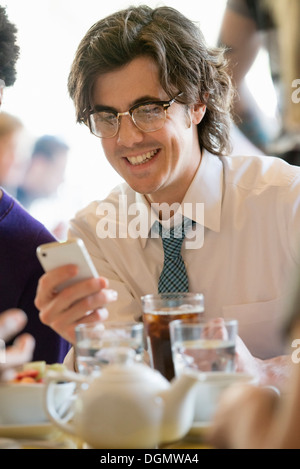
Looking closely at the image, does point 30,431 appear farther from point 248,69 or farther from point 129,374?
point 248,69

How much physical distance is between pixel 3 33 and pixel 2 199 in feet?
1.76

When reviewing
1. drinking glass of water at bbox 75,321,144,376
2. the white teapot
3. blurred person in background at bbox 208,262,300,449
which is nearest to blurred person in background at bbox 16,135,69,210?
drinking glass of water at bbox 75,321,144,376

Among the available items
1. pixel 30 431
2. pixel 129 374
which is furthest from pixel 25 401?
pixel 129 374

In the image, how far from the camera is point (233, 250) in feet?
6.52

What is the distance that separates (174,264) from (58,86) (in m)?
3.04

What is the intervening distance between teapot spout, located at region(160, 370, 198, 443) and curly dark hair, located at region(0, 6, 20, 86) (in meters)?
1.51

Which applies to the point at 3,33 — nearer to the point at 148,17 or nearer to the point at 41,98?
the point at 148,17

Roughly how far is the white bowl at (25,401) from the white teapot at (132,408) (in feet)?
0.58

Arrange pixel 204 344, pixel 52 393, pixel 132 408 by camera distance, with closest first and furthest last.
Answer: pixel 132 408, pixel 52 393, pixel 204 344

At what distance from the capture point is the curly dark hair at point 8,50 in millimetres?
2105

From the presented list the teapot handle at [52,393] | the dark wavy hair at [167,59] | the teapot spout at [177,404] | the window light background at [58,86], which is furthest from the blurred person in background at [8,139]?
the teapot spout at [177,404]
